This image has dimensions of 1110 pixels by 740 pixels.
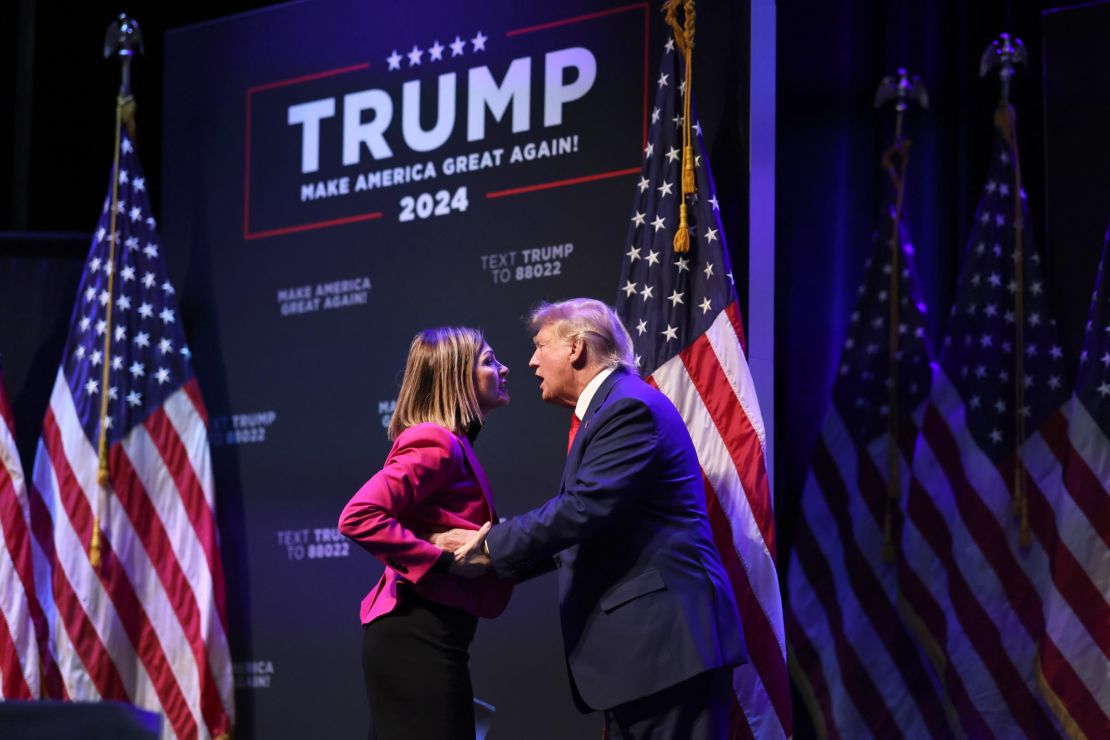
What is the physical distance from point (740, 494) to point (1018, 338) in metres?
1.66

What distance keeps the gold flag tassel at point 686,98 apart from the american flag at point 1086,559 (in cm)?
153

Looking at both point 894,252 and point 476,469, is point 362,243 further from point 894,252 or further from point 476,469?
point 476,469

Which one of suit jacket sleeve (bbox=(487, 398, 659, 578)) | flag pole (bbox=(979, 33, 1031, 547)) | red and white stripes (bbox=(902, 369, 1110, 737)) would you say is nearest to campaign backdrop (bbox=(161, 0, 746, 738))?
flag pole (bbox=(979, 33, 1031, 547))

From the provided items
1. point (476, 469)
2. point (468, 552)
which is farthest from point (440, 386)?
point (468, 552)

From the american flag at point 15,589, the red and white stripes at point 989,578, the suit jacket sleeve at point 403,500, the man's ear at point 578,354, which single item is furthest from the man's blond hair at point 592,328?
the american flag at point 15,589

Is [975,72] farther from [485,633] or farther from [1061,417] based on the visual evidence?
[485,633]

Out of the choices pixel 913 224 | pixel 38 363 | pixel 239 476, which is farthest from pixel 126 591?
pixel 913 224

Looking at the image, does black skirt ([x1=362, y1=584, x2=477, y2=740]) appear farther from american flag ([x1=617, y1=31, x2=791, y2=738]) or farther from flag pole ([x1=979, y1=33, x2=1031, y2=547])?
flag pole ([x1=979, y1=33, x2=1031, y2=547])

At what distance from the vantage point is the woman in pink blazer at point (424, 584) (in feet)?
11.8

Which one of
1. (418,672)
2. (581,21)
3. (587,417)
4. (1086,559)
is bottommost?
(418,672)

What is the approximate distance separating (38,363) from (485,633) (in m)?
2.44

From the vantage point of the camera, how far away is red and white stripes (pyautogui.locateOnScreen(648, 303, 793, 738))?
176 inches

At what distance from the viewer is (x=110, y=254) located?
6.00 metres

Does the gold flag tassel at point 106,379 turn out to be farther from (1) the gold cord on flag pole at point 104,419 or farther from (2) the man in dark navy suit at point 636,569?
(2) the man in dark navy suit at point 636,569
